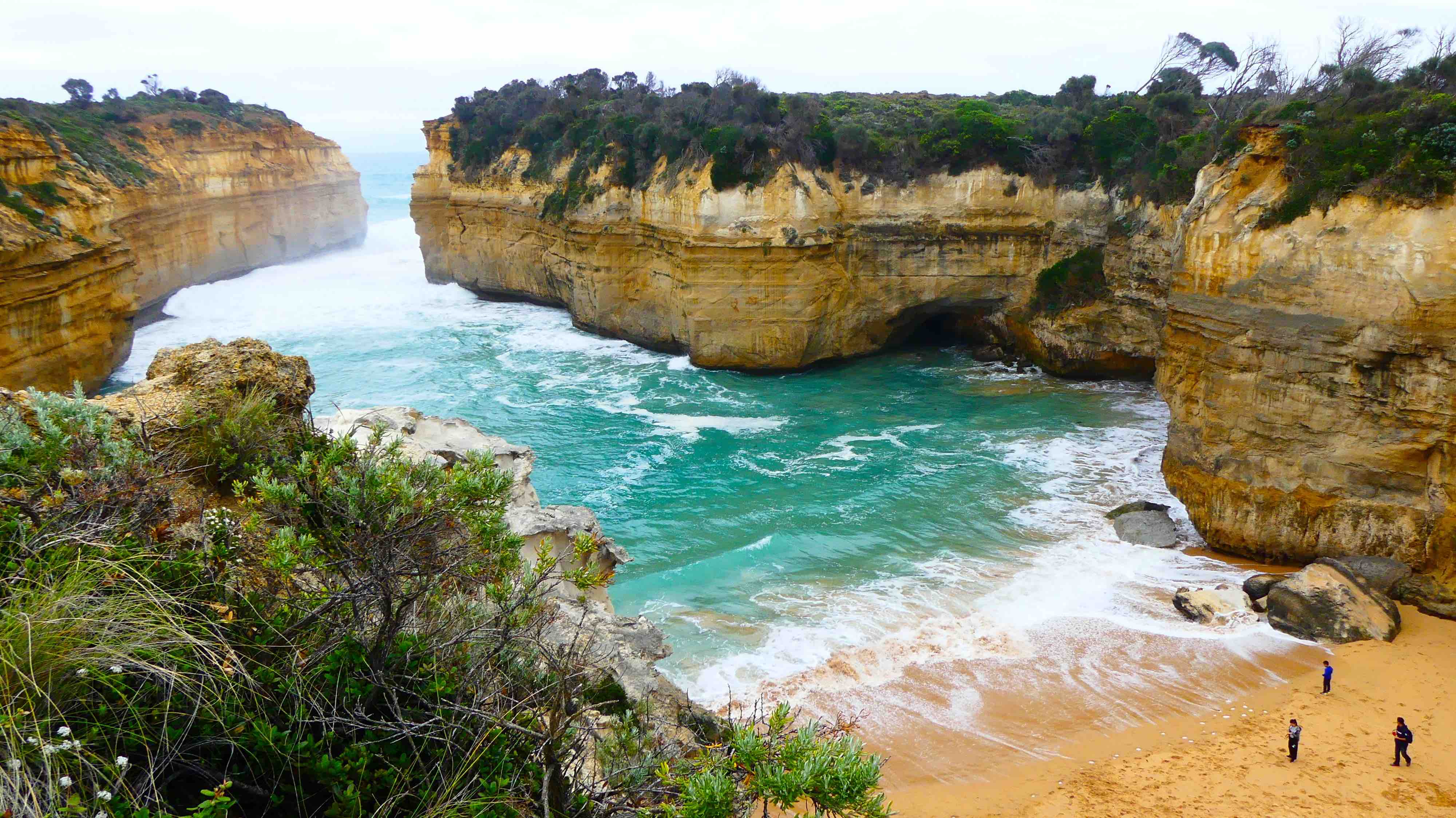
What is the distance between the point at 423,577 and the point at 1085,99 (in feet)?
114

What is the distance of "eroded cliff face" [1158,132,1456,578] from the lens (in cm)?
1251

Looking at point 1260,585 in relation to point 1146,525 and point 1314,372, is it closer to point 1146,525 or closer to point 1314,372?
point 1146,525

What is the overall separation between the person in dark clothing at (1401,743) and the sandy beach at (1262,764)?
0.09 metres

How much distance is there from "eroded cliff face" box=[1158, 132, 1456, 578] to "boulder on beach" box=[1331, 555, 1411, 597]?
0.47ft

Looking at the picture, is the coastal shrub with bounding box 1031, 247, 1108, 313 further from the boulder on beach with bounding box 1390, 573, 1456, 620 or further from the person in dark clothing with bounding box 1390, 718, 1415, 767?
the person in dark clothing with bounding box 1390, 718, 1415, 767

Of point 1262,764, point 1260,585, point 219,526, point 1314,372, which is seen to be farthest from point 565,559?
point 1314,372

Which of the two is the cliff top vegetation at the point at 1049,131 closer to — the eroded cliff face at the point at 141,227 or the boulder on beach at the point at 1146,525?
the boulder on beach at the point at 1146,525

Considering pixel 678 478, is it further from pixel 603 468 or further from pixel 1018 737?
pixel 1018 737

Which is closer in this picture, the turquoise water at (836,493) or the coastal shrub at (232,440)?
the coastal shrub at (232,440)

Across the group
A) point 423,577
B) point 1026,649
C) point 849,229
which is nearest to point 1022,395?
point 849,229

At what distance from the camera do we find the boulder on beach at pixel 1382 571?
1320 centimetres

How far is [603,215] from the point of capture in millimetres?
29469

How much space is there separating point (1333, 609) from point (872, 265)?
1618cm

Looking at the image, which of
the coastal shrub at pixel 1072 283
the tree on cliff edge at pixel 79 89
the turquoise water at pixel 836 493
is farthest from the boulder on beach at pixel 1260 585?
the tree on cliff edge at pixel 79 89
